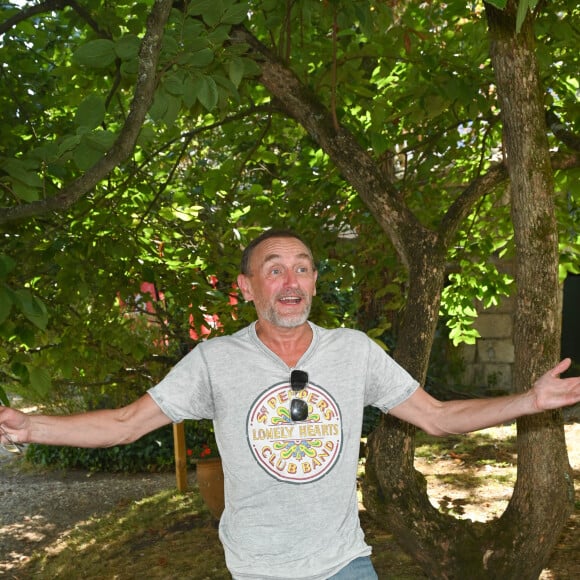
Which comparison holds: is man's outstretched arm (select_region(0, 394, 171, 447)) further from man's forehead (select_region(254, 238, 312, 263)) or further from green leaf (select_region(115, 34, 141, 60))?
green leaf (select_region(115, 34, 141, 60))

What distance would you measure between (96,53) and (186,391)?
1105 millimetres

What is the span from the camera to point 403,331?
4566 millimetres

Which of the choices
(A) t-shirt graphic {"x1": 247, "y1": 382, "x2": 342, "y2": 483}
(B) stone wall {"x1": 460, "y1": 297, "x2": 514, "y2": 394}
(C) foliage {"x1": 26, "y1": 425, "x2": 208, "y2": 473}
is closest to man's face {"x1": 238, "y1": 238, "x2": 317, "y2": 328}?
(A) t-shirt graphic {"x1": 247, "y1": 382, "x2": 342, "y2": 483}

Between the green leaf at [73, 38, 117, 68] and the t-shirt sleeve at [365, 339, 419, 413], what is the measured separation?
48.5 inches

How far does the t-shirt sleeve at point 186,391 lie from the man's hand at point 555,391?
93 cm

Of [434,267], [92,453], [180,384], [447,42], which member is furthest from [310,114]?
[92,453]

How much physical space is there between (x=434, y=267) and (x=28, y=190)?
2201mm

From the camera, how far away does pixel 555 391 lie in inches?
92.7

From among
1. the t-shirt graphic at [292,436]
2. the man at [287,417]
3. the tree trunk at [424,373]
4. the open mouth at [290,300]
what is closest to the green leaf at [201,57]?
the man at [287,417]

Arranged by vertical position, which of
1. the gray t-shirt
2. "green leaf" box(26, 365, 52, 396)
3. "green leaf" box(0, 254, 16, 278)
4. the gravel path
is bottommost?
the gravel path

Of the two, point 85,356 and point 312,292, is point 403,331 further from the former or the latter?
point 85,356

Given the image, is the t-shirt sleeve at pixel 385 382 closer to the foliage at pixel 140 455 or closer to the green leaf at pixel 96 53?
the green leaf at pixel 96 53

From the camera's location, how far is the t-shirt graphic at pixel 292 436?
7.91ft

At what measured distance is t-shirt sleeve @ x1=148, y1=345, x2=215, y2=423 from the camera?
8.22ft
